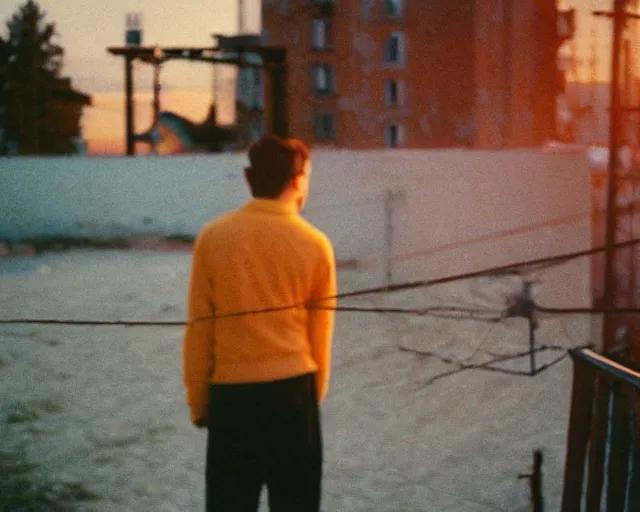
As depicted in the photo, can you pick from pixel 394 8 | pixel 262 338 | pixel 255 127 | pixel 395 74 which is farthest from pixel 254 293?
pixel 394 8

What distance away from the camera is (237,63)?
22734 millimetres

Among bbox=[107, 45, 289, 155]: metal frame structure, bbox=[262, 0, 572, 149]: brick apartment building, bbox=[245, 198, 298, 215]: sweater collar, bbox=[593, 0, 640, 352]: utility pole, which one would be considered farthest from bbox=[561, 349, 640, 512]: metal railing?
bbox=[262, 0, 572, 149]: brick apartment building

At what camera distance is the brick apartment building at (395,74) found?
3206cm

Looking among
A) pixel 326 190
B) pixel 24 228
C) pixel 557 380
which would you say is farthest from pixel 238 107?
pixel 557 380

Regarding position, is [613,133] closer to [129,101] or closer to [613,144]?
[613,144]

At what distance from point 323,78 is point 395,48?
394 centimetres

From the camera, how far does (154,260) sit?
773 inches

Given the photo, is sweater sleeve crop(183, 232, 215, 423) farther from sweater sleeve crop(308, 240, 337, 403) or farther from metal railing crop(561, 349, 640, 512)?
metal railing crop(561, 349, 640, 512)

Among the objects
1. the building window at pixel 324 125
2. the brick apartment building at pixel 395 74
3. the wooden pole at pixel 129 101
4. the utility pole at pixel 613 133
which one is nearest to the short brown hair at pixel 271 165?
the utility pole at pixel 613 133

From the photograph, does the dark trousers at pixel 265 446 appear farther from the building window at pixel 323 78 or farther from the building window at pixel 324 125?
the building window at pixel 323 78

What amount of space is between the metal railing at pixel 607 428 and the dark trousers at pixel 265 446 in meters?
1.29

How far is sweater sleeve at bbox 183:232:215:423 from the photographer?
7.52ft

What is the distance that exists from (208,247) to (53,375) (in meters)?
8.30

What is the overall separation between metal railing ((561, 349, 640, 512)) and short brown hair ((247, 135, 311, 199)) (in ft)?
4.96
